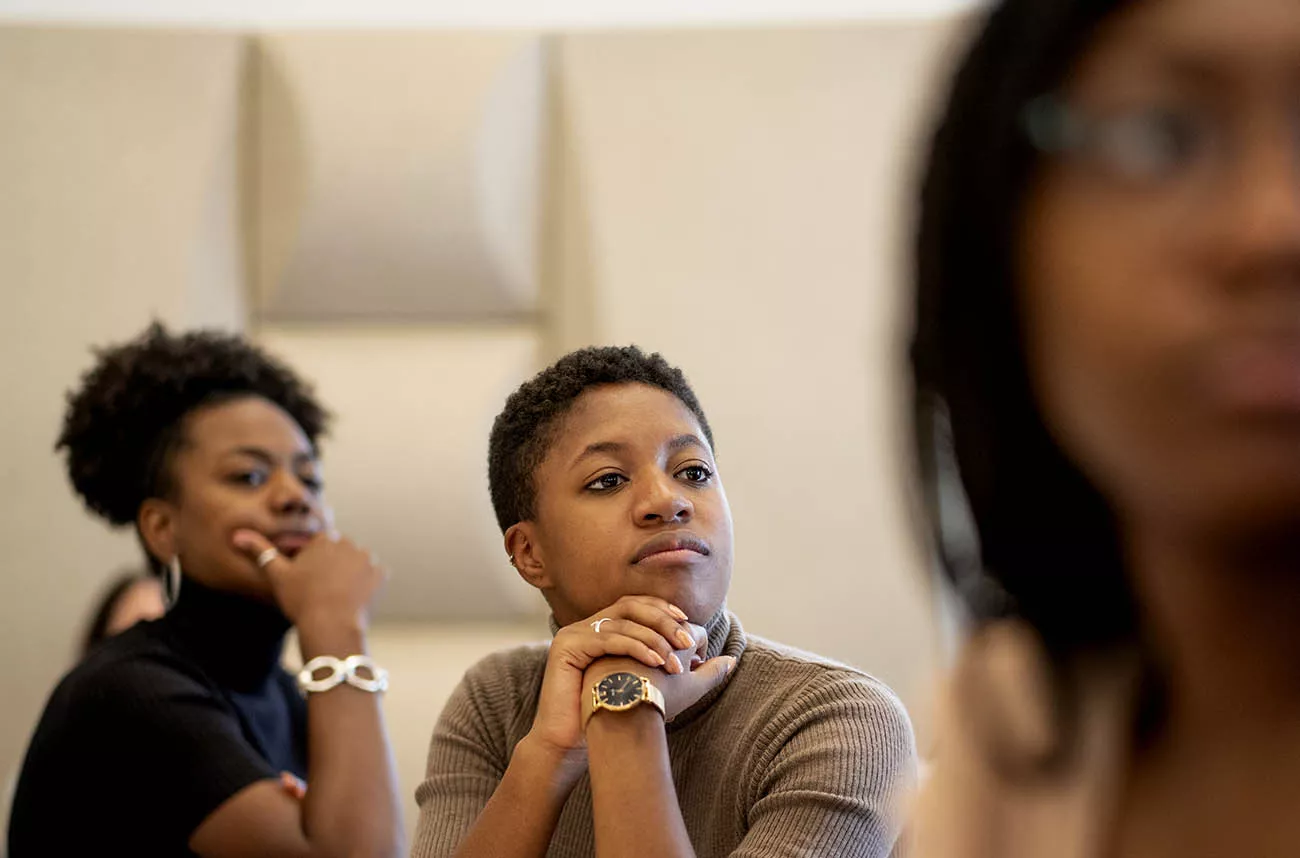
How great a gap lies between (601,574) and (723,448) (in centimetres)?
92

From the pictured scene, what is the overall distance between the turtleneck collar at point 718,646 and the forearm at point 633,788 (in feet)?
0.28

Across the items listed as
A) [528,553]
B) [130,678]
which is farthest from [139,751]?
[528,553]

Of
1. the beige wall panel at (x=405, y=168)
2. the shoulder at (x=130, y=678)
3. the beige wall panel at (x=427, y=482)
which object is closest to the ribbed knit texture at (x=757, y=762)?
the shoulder at (x=130, y=678)

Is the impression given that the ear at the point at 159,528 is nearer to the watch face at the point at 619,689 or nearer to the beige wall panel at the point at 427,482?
the beige wall panel at the point at 427,482

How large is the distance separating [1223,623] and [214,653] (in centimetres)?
116

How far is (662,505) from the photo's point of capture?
0.85m

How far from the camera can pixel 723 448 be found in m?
1.78

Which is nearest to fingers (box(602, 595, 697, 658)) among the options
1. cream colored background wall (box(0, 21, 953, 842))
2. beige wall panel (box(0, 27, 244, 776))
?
cream colored background wall (box(0, 21, 953, 842))

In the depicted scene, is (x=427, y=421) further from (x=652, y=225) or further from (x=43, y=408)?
(x=43, y=408)

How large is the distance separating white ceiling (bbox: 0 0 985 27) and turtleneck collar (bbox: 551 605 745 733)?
47.0 inches

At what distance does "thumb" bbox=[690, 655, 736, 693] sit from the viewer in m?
0.84

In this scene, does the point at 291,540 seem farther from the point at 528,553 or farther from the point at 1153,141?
the point at 1153,141

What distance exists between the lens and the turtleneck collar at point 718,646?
89 centimetres

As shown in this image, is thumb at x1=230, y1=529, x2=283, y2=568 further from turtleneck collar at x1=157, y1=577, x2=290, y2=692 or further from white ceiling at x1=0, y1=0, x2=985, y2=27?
white ceiling at x1=0, y1=0, x2=985, y2=27
